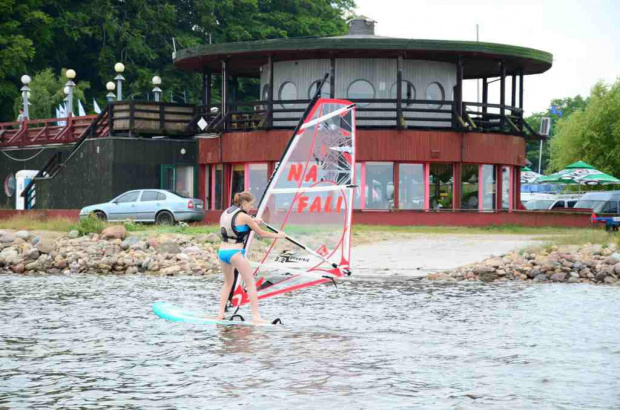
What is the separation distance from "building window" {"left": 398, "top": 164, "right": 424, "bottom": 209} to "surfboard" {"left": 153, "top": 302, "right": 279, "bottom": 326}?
69.9ft

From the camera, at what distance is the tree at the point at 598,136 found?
6494 cm

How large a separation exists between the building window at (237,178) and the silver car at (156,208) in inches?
158

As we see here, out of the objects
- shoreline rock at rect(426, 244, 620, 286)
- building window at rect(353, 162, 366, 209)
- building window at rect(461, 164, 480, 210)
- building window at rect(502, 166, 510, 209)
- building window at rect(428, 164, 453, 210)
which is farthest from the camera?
building window at rect(502, 166, 510, 209)

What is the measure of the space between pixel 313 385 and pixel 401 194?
27.6 m

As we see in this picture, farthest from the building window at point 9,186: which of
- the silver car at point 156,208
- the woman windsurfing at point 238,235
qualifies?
the woman windsurfing at point 238,235

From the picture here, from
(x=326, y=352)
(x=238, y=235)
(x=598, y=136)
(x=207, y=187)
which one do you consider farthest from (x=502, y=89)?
(x=326, y=352)

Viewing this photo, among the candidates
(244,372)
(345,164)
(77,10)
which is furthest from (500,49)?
(77,10)

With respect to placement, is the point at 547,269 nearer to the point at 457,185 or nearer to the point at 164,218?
the point at 457,185

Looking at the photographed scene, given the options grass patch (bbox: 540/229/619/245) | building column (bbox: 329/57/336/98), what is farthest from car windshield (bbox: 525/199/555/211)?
grass patch (bbox: 540/229/619/245)

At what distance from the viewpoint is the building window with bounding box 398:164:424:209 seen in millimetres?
38438

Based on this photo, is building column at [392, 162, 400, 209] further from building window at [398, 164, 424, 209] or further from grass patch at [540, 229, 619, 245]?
grass patch at [540, 229, 619, 245]

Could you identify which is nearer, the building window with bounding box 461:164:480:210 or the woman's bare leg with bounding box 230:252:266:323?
the woman's bare leg with bounding box 230:252:266:323

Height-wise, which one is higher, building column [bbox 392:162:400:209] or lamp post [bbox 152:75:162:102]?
lamp post [bbox 152:75:162:102]

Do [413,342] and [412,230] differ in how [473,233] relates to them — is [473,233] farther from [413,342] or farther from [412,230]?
[413,342]
